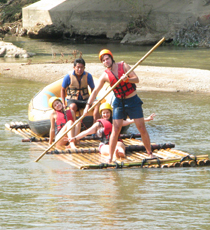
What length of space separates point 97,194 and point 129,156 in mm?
1868

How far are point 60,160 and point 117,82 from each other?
4.58 feet

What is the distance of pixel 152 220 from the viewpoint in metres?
3.71

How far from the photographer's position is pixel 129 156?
20.5 ft

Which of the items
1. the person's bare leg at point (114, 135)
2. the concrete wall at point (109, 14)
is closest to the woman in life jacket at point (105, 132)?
the person's bare leg at point (114, 135)

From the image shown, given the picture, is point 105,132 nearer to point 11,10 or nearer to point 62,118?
point 62,118

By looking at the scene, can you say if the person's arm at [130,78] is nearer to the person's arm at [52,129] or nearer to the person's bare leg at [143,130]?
the person's bare leg at [143,130]

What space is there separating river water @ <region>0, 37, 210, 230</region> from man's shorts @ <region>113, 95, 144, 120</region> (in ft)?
2.17

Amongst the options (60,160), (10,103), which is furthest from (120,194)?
(10,103)

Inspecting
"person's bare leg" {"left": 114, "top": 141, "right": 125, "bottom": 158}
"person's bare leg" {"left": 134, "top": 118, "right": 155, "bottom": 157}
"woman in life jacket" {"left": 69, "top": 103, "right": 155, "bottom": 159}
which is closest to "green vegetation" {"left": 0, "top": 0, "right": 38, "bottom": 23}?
"woman in life jacket" {"left": 69, "top": 103, "right": 155, "bottom": 159}

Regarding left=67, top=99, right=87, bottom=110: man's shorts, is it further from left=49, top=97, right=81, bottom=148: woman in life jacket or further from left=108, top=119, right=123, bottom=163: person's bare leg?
left=108, top=119, right=123, bottom=163: person's bare leg

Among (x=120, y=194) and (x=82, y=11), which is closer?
(x=120, y=194)

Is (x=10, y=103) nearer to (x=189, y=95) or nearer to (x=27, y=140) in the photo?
(x=27, y=140)

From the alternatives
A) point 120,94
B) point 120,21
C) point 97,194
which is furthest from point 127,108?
point 120,21

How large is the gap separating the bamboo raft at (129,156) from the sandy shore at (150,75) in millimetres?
5138
